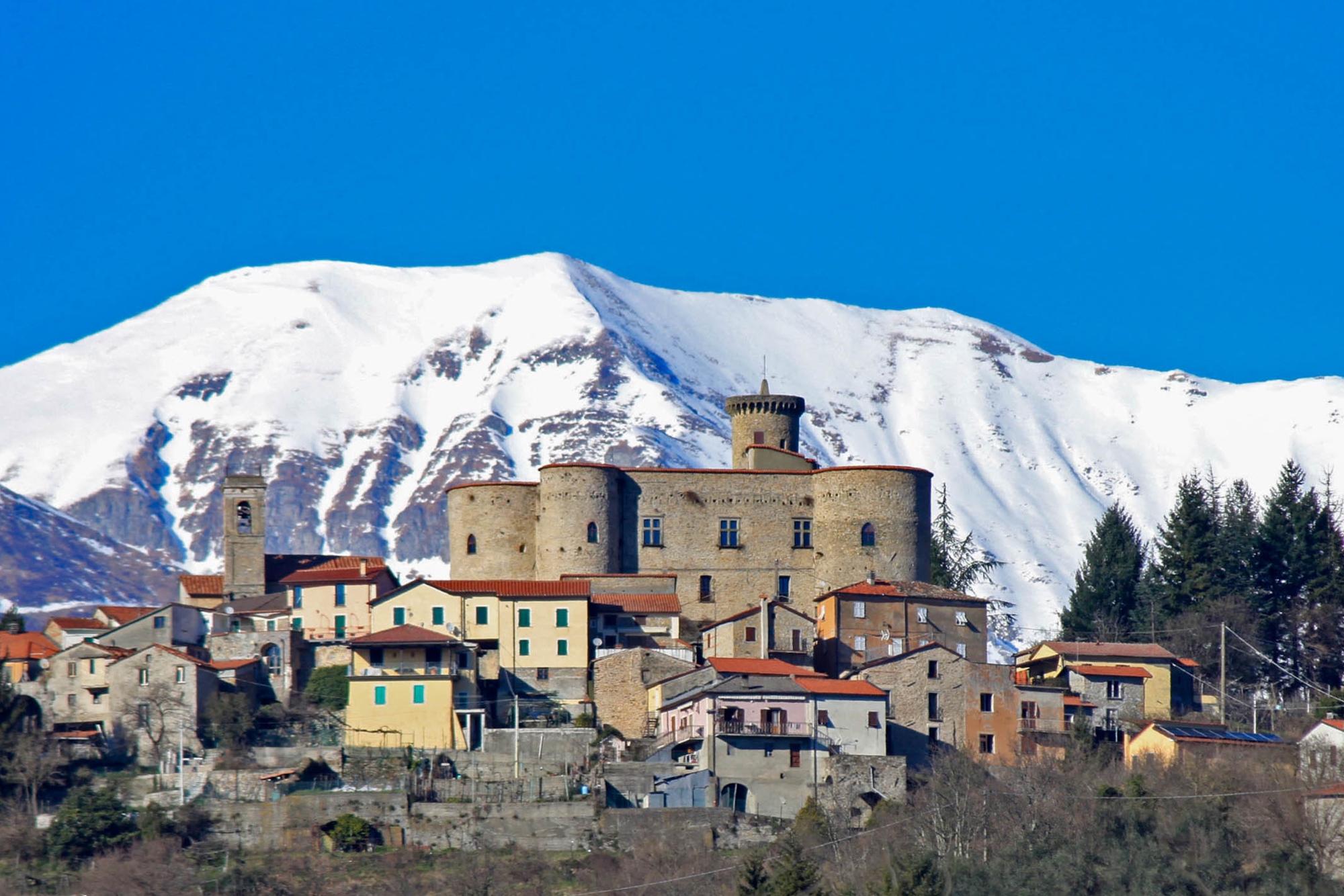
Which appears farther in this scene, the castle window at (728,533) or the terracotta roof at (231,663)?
the castle window at (728,533)

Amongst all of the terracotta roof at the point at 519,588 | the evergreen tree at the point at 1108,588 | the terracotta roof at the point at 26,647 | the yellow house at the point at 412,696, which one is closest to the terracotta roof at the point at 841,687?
the terracotta roof at the point at 519,588

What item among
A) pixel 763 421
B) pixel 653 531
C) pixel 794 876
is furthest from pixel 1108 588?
pixel 794 876

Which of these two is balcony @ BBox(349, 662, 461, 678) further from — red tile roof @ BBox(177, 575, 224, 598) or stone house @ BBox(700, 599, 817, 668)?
red tile roof @ BBox(177, 575, 224, 598)

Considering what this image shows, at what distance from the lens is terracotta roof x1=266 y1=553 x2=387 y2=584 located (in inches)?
3130

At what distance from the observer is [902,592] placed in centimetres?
7906

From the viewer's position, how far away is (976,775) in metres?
65.8

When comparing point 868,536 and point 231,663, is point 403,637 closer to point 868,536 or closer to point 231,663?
point 231,663

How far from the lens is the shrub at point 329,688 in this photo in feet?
238

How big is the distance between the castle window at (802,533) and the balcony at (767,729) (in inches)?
710

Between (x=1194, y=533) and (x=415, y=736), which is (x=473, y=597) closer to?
(x=415, y=736)

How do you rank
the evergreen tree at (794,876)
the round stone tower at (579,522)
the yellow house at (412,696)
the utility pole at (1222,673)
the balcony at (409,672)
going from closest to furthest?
the evergreen tree at (794,876) → the yellow house at (412,696) → the balcony at (409,672) → the utility pole at (1222,673) → the round stone tower at (579,522)

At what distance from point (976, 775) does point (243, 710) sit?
77.7ft

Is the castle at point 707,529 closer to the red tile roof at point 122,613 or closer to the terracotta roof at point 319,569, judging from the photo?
the terracotta roof at point 319,569

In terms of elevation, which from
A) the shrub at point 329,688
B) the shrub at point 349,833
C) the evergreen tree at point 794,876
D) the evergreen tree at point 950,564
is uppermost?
the evergreen tree at point 950,564
